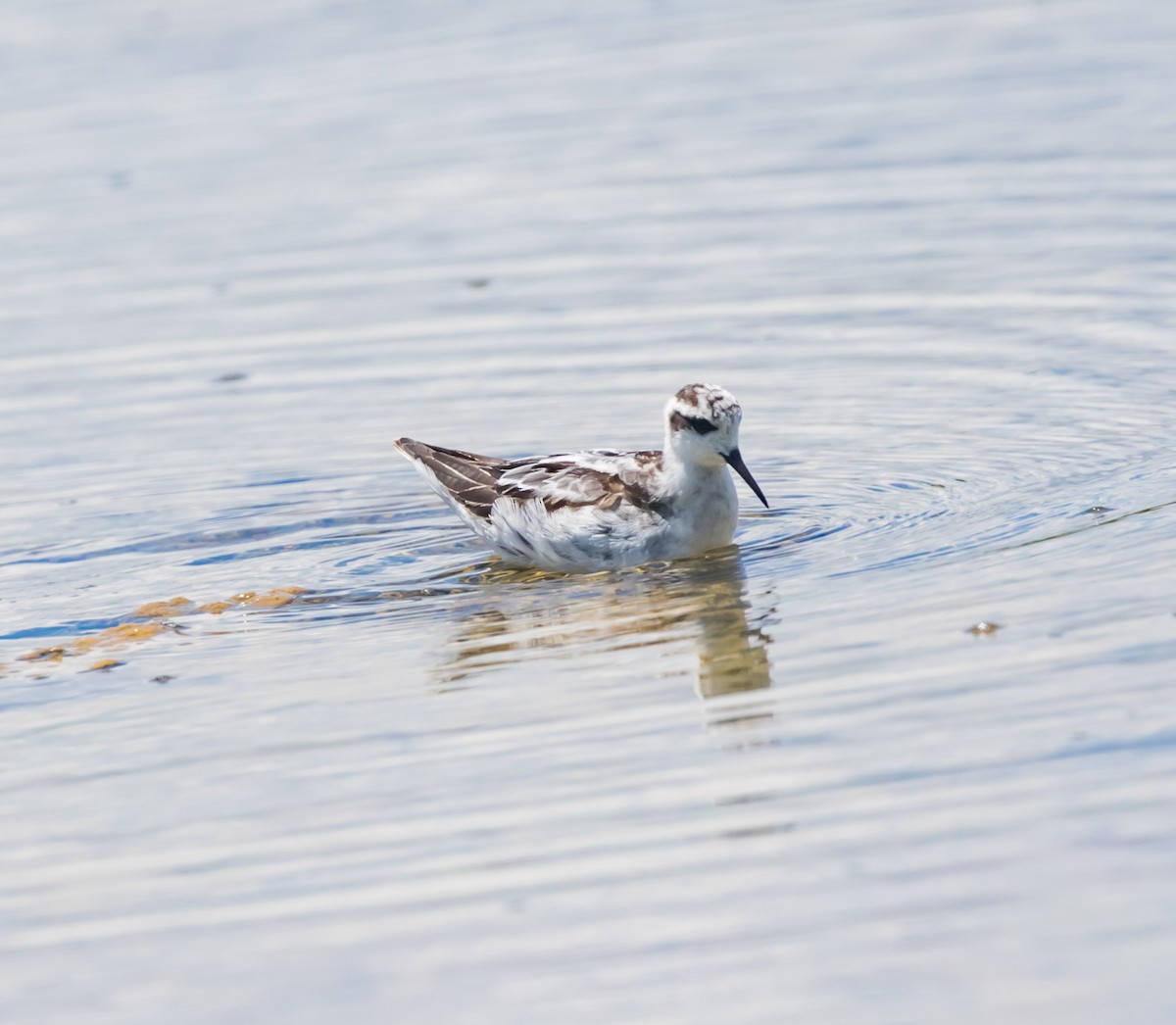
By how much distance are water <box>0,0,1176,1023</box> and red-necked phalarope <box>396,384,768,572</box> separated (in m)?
0.28

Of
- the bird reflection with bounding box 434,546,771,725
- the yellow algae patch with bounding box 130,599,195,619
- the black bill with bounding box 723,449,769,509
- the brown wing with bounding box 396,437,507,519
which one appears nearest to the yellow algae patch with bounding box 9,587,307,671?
the yellow algae patch with bounding box 130,599,195,619

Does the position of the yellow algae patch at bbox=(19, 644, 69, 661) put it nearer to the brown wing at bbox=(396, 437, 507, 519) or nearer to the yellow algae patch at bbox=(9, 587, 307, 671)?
the yellow algae patch at bbox=(9, 587, 307, 671)

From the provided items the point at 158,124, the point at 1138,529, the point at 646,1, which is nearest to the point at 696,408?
the point at 1138,529

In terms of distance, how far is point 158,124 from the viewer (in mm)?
22094

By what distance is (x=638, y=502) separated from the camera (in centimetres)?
1104

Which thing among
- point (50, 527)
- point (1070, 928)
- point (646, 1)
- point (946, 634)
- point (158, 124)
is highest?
point (646, 1)

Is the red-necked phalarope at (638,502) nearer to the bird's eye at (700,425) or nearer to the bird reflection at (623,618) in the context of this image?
the bird's eye at (700,425)

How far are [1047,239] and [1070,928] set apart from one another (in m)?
10.5

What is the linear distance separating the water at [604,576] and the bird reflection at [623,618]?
45 mm

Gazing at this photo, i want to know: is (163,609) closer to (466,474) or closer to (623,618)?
(466,474)

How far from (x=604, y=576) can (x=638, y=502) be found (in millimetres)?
454

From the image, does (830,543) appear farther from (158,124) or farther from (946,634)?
(158,124)

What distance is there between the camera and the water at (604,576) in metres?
6.34

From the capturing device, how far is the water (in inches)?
250
